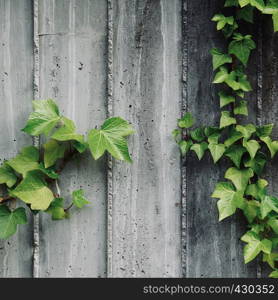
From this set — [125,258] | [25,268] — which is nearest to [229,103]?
[125,258]

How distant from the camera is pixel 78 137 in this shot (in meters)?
1.17

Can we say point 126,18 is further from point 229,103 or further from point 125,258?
point 125,258

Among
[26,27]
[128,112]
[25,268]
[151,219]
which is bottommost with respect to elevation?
[25,268]

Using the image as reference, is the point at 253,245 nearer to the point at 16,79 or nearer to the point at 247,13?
the point at 247,13

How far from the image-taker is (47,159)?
120 centimetres

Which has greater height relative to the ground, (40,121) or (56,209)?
(40,121)

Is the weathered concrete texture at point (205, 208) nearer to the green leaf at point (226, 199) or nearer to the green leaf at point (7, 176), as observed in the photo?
the green leaf at point (226, 199)

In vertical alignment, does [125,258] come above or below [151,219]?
below

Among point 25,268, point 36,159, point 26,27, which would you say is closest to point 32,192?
point 36,159

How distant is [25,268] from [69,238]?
16 cm

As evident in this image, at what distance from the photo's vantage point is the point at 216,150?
1.19m

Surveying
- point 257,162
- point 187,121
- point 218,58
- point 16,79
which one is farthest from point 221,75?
point 16,79

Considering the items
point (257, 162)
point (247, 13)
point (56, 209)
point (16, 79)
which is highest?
point (247, 13)

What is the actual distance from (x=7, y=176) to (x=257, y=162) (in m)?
0.72
